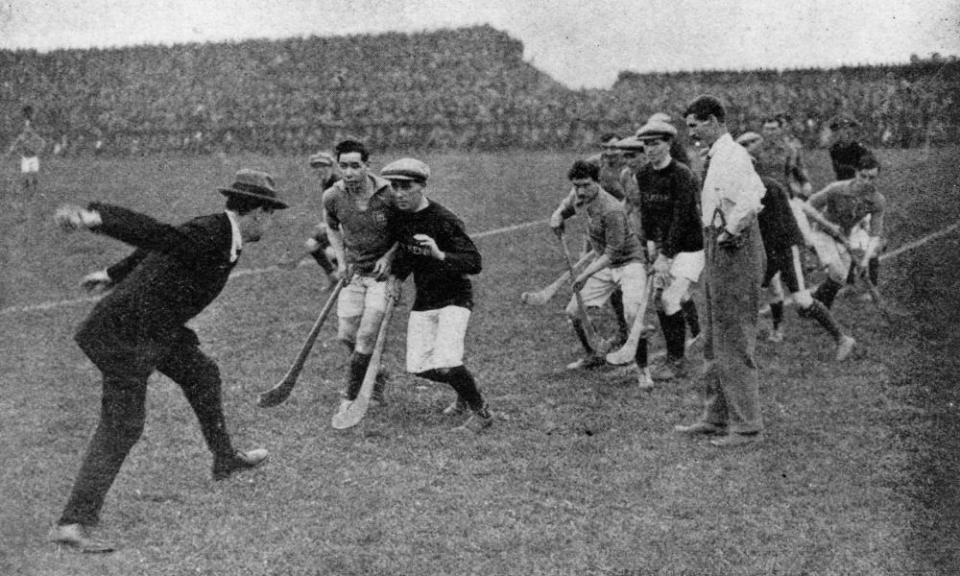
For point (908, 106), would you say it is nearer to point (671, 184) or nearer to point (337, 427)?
point (671, 184)

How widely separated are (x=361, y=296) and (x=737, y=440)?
3.10m

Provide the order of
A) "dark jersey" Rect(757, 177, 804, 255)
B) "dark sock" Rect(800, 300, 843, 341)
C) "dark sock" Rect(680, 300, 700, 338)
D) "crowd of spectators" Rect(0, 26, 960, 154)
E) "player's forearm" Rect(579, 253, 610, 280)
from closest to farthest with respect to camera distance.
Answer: "player's forearm" Rect(579, 253, 610, 280) → "dark jersey" Rect(757, 177, 804, 255) → "dark sock" Rect(800, 300, 843, 341) → "dark sock" Rect(680, 300, 700, 338) → "crowd of spectators" Rect(0, 26, 960, 154)

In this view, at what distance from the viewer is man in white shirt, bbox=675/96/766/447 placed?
6.27m

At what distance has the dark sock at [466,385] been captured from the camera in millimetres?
6727

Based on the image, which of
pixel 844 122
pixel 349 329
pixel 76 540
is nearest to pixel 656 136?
pixel 349 329

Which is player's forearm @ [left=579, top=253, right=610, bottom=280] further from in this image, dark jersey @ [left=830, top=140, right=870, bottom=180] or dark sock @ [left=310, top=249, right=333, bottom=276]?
dark jersey @ [left=830, top=140, right=870, bottom=180]

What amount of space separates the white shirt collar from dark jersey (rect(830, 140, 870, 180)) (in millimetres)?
8259

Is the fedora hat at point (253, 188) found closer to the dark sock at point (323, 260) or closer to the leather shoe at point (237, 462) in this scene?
the leather shoe at point (237, 462)

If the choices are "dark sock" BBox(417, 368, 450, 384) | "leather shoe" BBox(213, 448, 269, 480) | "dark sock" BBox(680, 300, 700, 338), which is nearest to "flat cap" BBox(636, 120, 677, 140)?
"dark sock" BBox(680, 300, 700, 338)

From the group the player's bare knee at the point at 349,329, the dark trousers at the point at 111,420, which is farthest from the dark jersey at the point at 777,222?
the dark trousers at the point at 111,420

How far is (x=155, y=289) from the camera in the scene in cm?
516

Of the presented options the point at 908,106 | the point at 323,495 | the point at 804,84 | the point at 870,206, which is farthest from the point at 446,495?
the point at 804,84

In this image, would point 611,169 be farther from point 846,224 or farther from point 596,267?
point 846,224

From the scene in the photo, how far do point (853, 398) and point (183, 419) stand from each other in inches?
Result: 210
